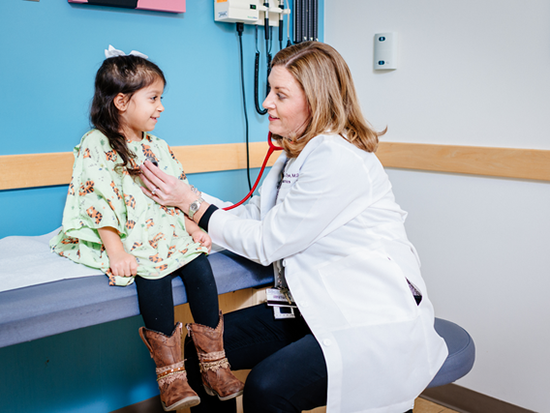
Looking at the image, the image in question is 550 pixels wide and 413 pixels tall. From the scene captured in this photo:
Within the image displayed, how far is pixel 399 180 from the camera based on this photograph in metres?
2.21

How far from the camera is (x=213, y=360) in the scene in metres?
1.34

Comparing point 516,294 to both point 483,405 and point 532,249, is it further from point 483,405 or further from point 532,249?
point 483,405

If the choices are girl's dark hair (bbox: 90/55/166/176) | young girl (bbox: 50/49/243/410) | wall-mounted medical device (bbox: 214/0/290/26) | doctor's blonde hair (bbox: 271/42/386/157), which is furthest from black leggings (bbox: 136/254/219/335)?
wall-mounted medical device (bbox: 214/0/290/26)

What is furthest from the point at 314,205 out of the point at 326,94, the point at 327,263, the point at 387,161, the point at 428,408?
the point at 428,408

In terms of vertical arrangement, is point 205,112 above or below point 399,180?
above

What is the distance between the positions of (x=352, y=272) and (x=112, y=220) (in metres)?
0.64

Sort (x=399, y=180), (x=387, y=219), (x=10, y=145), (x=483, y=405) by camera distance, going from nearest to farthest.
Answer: (x=387, y=219)
(x=10, y=145)
(x=483, y=405)
(x=399, y=180)

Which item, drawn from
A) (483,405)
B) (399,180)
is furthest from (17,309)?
(483,405)

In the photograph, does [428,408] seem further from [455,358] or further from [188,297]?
[188,297]

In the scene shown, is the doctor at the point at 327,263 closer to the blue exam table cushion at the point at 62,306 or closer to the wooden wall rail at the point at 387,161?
the blue exam table cushion at the point at 62,306

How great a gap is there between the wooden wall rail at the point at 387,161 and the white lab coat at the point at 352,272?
672 millimetres

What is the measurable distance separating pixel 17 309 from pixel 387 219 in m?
0.94

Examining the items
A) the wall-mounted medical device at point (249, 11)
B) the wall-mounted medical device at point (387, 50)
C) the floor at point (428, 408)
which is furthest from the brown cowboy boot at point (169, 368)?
the wall-mounted medical device at point (387, 50)

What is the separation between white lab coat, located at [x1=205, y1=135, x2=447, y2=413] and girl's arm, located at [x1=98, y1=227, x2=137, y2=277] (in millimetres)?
269
